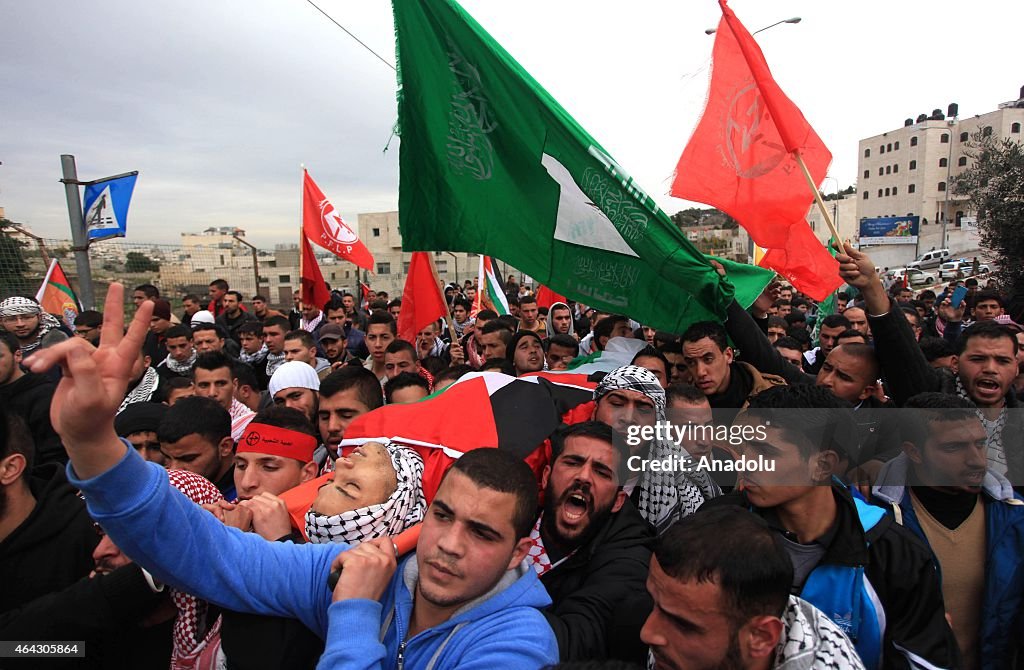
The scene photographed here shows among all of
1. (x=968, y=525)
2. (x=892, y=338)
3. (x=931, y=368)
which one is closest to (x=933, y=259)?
(x=931, y=368)

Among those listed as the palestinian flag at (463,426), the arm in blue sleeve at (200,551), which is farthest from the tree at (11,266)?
the arm in blue sleeve at (200,551)

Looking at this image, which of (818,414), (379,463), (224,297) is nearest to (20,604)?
(379,463)

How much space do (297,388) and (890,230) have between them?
66.8m

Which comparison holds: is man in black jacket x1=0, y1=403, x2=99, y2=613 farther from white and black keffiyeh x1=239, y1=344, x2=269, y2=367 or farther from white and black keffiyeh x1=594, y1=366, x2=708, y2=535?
white and black keffiyeh x1=239, y1=344, x2=269, y2=367

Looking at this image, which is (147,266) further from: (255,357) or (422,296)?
(422,296)

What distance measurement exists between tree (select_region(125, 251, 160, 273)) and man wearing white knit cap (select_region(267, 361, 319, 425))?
29.6 feet

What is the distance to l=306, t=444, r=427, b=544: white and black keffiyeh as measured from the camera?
1872 mm

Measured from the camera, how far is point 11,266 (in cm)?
855

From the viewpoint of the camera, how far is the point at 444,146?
11.8 ft

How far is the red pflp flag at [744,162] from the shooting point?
12.6ft

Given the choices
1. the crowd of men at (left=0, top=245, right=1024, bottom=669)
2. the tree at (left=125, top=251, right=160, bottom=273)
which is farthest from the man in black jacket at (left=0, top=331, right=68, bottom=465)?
the tree at (left=125, top=251, right=160, bottom=273)

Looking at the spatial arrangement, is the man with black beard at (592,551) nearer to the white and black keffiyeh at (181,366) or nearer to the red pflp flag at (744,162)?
the red pflp flag at (744,162)

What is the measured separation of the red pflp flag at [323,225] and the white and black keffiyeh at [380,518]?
6.68m

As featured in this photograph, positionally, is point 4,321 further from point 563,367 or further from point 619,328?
point 619,328
